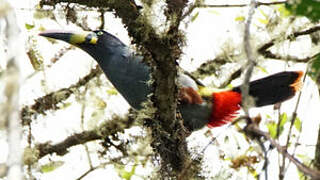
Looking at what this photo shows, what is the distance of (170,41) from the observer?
247 centimetres

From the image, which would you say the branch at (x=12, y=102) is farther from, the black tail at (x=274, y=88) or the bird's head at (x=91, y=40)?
the black tail at (x=274, y=88)

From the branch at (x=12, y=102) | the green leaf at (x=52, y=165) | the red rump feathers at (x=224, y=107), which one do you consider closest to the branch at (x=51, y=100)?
the green leaf at (x=52, y=165)

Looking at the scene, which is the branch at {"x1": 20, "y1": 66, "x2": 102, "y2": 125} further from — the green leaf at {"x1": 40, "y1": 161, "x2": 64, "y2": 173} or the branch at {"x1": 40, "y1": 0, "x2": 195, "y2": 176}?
the branch at {"x1": 40, "y1": 0, "x2": 195, "y2": 176}

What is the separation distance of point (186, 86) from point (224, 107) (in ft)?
1.53

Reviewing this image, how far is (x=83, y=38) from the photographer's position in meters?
3.91

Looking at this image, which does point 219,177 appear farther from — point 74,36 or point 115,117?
point 74,36

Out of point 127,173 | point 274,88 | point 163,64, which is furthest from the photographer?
point 127,173

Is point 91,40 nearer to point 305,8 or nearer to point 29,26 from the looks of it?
point 29,26

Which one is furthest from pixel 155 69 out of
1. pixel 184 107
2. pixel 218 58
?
pixel 218 58

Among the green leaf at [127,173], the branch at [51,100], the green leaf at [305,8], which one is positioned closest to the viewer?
the green leaf at [305,8]

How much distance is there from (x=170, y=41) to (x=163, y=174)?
0.78 metres

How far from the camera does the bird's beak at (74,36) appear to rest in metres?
3.88

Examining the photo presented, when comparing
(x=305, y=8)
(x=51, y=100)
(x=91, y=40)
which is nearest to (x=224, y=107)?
(x=91, y=40)

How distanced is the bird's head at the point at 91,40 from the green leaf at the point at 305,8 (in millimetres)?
2442
